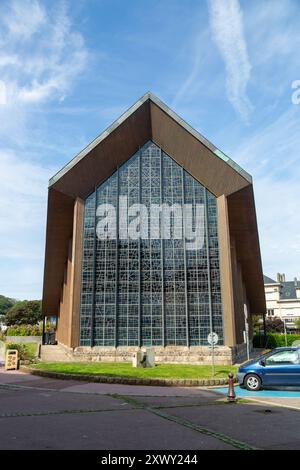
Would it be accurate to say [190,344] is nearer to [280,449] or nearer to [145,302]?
[145,302]

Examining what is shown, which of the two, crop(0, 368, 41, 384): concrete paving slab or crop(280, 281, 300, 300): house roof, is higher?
crop(280, 281, 300, 300): house roof

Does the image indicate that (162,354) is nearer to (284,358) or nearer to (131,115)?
(284,358)

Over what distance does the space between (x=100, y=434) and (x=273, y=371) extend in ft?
26.0

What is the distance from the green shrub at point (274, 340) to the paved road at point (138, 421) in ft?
99.9

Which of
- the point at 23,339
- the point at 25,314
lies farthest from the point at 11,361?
the point at 25,314

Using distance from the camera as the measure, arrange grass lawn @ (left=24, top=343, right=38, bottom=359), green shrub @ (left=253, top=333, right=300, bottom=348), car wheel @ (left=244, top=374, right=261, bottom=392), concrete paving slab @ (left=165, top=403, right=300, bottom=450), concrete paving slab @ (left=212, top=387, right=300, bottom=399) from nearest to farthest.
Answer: concrete paving slab @ (left=165, top=403, right=300, bottom=450), concrete paving slab @ (left=212, top=387, right=300, bottom=399), car wheel @ (left=244, top=374, right=261, bottom=392), grass lawn @ (left=24, top=343, right=38, bottom=359), green shrub @ (left=253, top=333, right=300, bottom=348)

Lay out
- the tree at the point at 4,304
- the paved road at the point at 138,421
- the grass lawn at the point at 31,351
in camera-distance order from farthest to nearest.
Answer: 1. the tree at the point at 4,304
2. the grass lawn at the point at 31,351
3. the paved road at the point at 138,421

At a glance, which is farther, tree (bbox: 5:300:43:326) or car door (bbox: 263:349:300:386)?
tree (bbox: 5:300:43:326)

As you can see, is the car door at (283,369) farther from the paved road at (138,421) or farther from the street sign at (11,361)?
the street sign at (11,361)

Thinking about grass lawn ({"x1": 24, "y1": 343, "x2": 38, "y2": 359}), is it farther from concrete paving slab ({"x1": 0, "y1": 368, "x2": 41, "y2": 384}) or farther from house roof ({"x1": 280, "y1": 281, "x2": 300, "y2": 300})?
house roof ({"x1": 280, "y1": 281, "x2": 300, "y2": 300})

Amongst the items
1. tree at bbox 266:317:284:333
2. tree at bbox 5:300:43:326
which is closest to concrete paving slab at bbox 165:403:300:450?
tree at bbox 266:317:284:333

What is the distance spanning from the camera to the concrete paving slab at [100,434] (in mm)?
6051

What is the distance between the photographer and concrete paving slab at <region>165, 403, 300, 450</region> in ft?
21.2

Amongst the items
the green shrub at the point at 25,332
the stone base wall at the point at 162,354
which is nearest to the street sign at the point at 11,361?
the stone base wall at the point at 162,354
